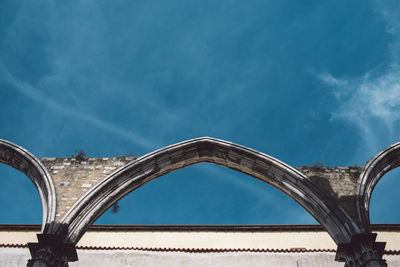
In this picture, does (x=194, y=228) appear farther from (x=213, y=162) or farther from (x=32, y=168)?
(x=32, y=168)

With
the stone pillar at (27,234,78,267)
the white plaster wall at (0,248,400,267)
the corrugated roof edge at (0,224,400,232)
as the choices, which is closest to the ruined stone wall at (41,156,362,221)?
the stone pillar at (27,234,78,267)

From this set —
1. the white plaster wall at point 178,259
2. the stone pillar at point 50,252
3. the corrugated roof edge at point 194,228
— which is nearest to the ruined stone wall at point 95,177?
the stone pillar at point 50,252

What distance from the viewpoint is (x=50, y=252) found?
19.8 ft

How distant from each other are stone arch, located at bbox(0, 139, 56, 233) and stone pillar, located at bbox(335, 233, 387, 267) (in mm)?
4586

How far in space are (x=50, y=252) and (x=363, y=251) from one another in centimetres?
444

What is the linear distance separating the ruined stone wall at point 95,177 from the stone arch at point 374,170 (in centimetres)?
12

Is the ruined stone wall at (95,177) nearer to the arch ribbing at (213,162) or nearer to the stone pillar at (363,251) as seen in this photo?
the arch ribbing at (213,162)

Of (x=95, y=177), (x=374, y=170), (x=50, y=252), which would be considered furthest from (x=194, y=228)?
(x=50, y=252)

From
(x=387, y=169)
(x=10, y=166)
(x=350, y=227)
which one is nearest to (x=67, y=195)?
(x=10, y=166)

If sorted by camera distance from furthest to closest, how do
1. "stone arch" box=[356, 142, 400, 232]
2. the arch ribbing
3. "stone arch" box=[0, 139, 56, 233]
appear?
"stone arch" box=[0, 139, 56, 233] → "stone arch" box=[356, 142, 400, 232] → the arch ribbing

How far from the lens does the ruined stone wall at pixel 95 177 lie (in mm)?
6965

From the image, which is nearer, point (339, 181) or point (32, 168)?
point (339, 181)

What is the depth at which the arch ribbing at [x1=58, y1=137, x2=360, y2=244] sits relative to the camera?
6.64m

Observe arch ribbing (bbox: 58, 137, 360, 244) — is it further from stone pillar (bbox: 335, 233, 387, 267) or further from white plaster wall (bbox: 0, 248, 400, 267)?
white plaster wall (bbox: 0, 248, 400, 267)
